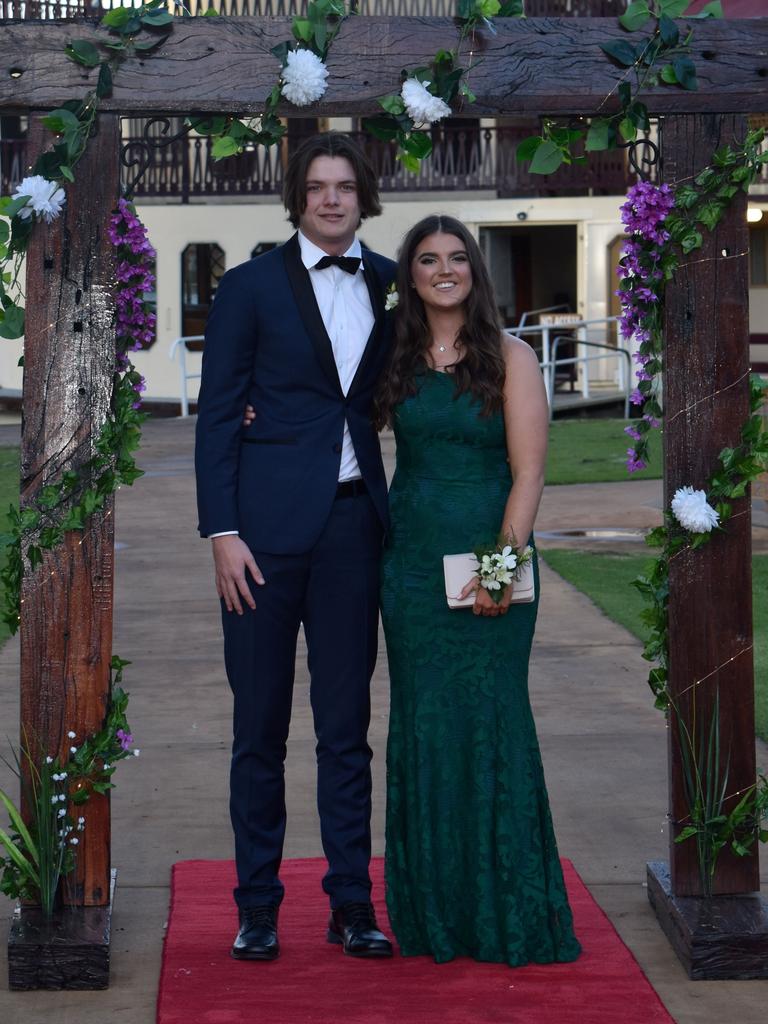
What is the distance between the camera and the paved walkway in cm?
421

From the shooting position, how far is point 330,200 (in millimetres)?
4242

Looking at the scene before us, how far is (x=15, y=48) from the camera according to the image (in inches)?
165

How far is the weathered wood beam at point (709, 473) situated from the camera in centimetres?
439

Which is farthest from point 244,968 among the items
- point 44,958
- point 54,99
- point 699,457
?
point 54,99

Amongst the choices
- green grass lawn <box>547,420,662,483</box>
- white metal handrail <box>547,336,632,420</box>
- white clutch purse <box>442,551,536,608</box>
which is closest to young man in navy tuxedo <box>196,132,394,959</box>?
white clutch purse <box>442,551,536,608</box>

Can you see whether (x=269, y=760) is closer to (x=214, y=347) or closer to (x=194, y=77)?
(x=214, y=347)

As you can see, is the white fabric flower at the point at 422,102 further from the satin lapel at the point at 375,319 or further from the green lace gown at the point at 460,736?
the green lace gown at the point at 460,736

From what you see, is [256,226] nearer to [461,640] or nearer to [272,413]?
[272,413]

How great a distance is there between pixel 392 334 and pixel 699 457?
0.84 m

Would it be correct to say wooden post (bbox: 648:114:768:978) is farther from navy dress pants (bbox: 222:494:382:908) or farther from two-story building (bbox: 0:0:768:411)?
two-story building (bbox: 0:0:768:411)

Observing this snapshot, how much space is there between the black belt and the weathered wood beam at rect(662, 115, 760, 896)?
2.57ft

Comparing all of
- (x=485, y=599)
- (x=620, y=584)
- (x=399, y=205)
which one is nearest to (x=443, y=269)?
(x=485, y=599)

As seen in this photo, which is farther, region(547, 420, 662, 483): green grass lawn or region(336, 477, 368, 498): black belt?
region(547, 420, 662, 483): green grass lawn

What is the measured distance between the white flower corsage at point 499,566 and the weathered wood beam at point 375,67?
108 cm
